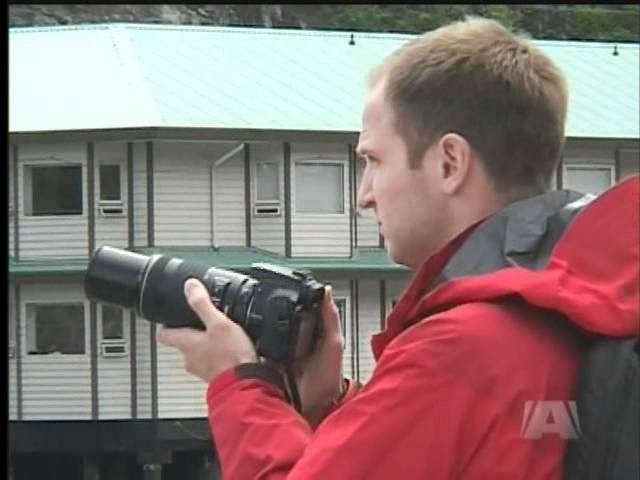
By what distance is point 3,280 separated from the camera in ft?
4.17

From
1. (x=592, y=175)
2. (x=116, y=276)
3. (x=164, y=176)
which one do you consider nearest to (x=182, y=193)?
(x=164, y=176)

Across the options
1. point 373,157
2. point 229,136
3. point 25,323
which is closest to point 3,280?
point 25,323

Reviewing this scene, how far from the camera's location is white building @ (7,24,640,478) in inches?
64.9

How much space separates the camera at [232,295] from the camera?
0.73 m

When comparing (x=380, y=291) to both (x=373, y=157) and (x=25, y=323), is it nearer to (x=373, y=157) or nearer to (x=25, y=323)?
(x=25, y=323)

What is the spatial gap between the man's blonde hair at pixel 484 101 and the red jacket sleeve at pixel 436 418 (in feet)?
0.41

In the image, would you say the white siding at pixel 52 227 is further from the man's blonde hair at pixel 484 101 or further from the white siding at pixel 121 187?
the man's blonde hair at pixel 484 101

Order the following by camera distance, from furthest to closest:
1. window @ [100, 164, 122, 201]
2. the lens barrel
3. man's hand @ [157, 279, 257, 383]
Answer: window @ [100, 164, 122, 201] → the lens barrel → man's hand @ [157, 279, 257, 383]

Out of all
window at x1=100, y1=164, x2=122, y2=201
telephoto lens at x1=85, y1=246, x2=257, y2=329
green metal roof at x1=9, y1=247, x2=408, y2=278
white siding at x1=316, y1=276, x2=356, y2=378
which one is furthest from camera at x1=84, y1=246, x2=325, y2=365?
window at x1=100, y1=164, x2=122, y2=201

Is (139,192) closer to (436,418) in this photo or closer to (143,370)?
Answer: (143,370)

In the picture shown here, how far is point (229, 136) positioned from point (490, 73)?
110cm

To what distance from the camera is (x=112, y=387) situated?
5.56 ft

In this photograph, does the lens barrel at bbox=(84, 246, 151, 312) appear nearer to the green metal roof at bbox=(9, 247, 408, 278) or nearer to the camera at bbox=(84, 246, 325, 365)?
the camera at bbox=(84, 246, 325, 365)

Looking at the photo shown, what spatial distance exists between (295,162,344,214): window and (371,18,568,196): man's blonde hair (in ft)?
3.12
